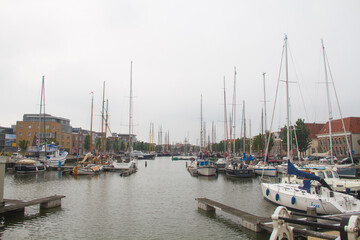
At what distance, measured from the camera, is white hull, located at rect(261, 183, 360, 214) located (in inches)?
691

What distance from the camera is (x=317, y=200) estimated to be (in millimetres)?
18312

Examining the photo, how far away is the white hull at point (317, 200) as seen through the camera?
17562mm

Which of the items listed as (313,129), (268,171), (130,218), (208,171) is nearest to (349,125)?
(313,129)

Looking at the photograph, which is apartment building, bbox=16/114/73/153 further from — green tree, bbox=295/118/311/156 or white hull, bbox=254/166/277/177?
green tree, bbox=295/118/311/156

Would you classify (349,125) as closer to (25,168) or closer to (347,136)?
(347,136)

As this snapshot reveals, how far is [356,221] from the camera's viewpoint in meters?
7.90

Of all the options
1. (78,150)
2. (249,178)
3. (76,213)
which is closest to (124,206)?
(76,213)

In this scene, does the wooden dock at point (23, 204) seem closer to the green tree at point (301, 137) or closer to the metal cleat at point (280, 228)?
the metal cleat at point (280, 228)

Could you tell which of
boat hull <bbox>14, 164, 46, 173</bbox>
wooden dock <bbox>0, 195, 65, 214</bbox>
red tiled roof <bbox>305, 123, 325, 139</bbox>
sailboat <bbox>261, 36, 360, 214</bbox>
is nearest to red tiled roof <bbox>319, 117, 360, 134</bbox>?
red tiled roof <bbox>305, 123, 325, 139</bbox>

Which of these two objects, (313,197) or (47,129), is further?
(47,129)

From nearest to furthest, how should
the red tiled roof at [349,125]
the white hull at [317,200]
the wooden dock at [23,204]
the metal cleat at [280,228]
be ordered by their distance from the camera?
the metal cleat at [280,228], the white hull at [317,200], the wooden dock at [23,204], the red tiled roof at [349,125]

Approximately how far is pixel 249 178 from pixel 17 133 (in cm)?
9338

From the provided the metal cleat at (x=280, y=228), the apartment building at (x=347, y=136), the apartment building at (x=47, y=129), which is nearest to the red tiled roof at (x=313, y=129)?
the apartment building at (x=347, y=136)

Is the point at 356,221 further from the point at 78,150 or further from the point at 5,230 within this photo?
the point at 78,150
